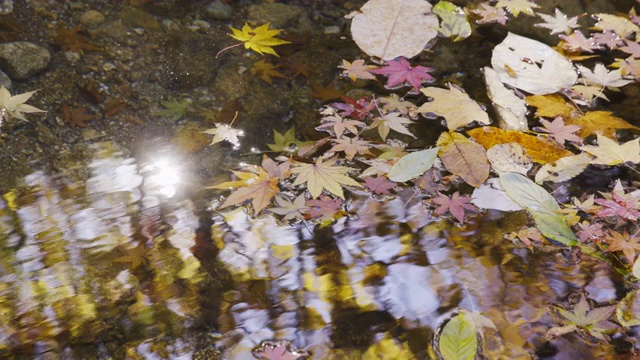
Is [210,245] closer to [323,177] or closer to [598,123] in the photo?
[323,177]

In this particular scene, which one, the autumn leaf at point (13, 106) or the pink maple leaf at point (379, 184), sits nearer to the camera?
the pink maple leaf at point (379, 184)

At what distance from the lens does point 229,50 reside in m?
2.85

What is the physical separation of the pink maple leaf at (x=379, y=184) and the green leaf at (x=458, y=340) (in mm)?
622

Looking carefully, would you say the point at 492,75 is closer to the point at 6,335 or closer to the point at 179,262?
the point at 179,262

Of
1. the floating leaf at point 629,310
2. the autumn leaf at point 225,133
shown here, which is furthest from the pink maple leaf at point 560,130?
the autumn leaf at point 225,133

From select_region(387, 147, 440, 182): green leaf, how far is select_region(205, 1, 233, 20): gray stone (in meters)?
1.49

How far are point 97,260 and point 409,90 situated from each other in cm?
168

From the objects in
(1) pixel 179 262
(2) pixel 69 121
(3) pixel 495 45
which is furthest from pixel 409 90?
(2) pixel 69 121

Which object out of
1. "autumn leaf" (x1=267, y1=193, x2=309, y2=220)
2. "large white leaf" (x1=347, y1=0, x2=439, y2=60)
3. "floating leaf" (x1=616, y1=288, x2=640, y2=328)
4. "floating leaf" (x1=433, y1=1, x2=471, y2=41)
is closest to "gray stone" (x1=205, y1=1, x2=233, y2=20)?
"large white leaf" (x1=347, y1=0, x2=439, y2=60)

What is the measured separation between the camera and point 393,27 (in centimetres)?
289

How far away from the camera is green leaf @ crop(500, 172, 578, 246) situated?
2.02 m

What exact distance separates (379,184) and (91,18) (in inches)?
76.7

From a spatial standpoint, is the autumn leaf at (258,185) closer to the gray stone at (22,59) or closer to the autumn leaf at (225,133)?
the autumn leaf at (225,133)

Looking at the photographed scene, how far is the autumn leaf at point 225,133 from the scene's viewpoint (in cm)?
237
